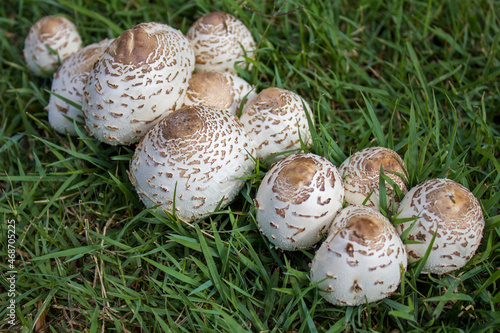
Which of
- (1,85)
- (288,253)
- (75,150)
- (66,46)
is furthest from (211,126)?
(1,85)

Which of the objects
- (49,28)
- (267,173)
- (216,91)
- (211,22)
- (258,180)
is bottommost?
(258,180)

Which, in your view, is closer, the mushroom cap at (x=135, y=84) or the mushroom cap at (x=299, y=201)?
the mushroom cap at (x=299, y=201)

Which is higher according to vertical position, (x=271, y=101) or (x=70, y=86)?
(x=271, y=101)

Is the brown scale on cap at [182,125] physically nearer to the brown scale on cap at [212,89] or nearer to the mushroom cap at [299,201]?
the brown scale on cap at [212,89]

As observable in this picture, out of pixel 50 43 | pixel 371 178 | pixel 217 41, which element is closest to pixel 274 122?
pixel 371 178

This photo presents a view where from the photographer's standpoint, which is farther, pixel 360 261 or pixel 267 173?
pixel 267 173

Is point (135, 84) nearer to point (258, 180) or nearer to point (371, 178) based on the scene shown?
point (258, 180)

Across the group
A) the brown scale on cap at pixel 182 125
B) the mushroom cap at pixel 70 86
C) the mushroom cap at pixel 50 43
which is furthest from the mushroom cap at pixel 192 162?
the mushroom cap at pixel 50 43
